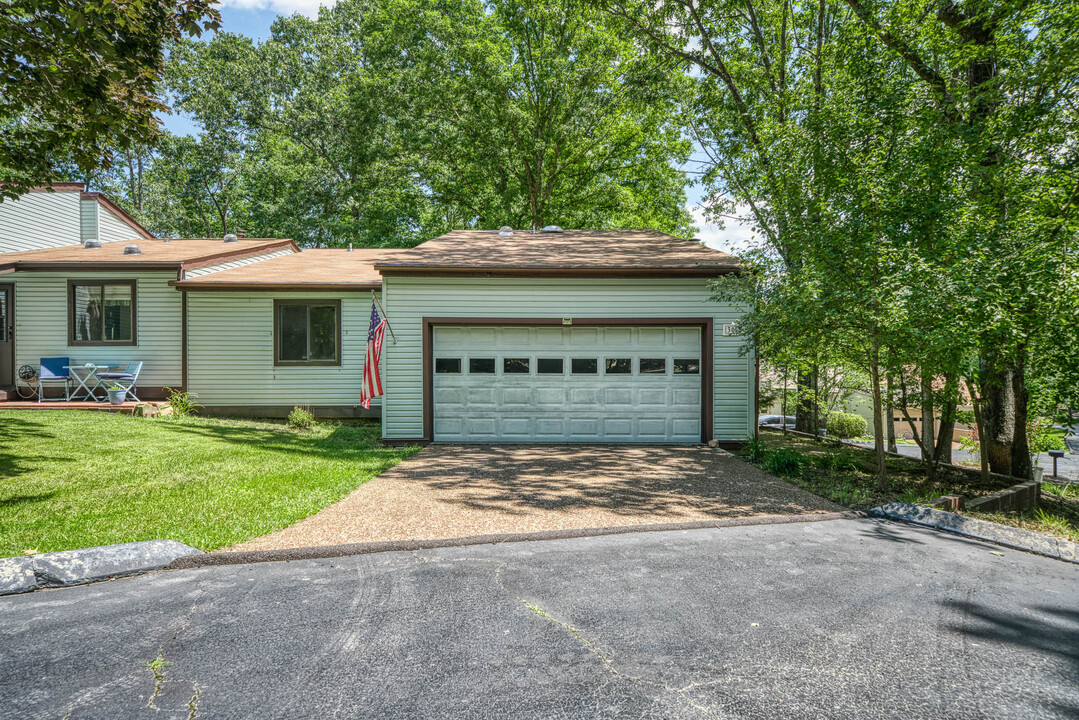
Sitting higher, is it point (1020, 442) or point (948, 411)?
point (948, 411)

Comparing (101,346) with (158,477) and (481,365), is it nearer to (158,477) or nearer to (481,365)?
(158,477)

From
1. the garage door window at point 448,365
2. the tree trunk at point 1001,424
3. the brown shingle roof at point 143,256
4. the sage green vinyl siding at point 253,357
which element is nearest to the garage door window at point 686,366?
the garage door window at point 448,365

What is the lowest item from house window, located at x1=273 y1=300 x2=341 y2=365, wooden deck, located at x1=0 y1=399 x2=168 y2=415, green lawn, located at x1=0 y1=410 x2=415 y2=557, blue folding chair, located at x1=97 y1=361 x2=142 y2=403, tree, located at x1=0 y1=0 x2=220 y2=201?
green lawn, located at x1=0 y1=410 x2=415 y2=557

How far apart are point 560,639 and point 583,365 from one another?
753 cm

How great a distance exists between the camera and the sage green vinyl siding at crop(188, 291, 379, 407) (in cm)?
1282

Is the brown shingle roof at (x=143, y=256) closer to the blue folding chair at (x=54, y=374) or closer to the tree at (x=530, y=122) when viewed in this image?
the blue folding chair at (x=54, y=374)

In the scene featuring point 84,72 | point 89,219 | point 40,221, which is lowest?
point 84,72

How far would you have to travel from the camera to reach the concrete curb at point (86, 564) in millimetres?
3887

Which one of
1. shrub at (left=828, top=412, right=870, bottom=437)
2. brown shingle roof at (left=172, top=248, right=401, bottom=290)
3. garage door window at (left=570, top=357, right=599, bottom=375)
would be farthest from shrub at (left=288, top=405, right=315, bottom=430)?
shrub at (left=828, top=412, right=870, bottom=437)

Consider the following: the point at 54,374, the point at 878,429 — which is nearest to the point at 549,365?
the point at 878,429

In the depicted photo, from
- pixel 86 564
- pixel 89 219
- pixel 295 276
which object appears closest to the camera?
pixel 86 564

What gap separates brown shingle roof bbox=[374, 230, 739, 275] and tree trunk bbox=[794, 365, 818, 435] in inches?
125

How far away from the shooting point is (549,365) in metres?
10.5

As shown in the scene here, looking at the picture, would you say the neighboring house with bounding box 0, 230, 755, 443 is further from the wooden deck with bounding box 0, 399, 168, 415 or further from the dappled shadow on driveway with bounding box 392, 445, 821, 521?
the wooden deck with bounding box 0, 399, 168, 415
